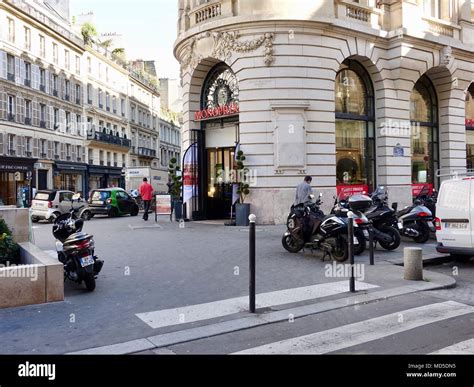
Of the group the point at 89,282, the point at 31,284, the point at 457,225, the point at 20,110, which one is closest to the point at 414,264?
the point at 457,225

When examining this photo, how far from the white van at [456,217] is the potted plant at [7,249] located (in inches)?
311

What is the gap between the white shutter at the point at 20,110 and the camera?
37719mm

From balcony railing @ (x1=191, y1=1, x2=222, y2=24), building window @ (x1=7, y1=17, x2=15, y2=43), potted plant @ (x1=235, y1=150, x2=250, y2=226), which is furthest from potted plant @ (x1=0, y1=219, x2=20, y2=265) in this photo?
building window @ (x1=7, y1=17, x2=15, y2=43)

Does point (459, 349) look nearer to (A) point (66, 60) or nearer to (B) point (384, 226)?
(B) point (384, 226)

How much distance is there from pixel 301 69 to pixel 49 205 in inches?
504

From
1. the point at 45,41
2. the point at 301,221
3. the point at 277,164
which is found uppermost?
the point at 45,41

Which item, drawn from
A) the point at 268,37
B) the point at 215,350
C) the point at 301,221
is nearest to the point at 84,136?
the point at 268,37

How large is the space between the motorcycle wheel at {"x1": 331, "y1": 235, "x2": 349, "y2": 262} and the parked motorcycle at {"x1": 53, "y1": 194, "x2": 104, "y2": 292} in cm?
478

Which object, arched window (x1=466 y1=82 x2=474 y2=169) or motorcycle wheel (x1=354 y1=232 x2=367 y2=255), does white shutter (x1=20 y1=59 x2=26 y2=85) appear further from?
motorcycle wheel (x1=354 y1=232 x2=367 y2=255)

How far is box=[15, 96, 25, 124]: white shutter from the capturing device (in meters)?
37.7

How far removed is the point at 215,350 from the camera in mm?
A: 4742

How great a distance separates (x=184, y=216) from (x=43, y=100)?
91.2 ft

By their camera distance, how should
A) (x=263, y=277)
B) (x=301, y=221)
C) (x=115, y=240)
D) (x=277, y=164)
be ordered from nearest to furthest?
(x=263, y=277) → (x=301, y=221) → (x=115, y=240) → (x=277, y=164)

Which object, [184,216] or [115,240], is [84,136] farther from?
[115,240]
